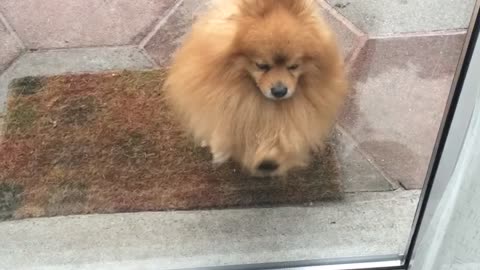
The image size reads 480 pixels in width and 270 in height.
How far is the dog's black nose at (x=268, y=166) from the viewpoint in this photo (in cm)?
110

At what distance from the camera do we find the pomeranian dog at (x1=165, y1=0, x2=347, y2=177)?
915mm

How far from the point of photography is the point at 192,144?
1212 mm

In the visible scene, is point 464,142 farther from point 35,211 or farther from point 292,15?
point 35,211

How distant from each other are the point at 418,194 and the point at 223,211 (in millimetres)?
325

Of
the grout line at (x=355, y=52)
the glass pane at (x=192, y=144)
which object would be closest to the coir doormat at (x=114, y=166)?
the glass pane at (x=192, y=144)

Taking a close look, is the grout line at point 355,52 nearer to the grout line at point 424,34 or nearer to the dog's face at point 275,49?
the grout line at point 424,34

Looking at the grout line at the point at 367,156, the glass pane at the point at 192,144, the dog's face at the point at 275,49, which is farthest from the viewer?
the grout line at the point at 367,156

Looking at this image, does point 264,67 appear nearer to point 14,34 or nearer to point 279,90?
point 279,90

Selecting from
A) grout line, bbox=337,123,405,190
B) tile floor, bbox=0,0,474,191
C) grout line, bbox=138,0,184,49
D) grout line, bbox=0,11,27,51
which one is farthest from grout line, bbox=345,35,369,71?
grout line, bbox=0,11,27,51

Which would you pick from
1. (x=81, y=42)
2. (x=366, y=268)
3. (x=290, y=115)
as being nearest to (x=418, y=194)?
(x=366, y=268)

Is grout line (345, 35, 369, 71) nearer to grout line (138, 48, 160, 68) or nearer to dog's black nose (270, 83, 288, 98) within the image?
dog's black nose (270, 83, 288, 98)

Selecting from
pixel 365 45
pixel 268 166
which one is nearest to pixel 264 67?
pixel 268 166

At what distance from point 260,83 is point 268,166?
0.66ft

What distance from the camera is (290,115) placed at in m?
1.04
